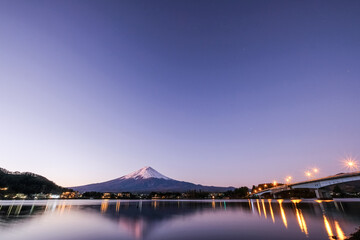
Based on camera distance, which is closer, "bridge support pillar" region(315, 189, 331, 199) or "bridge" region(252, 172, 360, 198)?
"bridge" region(252, 172, 360, 198)

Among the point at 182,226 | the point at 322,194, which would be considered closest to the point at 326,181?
the point at 322,194

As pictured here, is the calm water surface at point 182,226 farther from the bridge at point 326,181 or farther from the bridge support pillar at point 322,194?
the bridge support pillar at point 322,194

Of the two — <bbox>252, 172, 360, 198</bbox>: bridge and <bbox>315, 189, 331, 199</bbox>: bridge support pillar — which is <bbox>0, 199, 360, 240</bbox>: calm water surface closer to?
<bbox>252, 172, 360, 198</bbox>: bridge

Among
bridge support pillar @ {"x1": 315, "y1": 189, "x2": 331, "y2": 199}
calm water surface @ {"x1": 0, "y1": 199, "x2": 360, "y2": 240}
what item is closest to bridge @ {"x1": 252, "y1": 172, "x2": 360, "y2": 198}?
bridge support pillar @ {"x1": 315, "y1": 189, "x2": 331, "y2": 199}

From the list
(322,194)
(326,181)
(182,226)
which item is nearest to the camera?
(182,226)

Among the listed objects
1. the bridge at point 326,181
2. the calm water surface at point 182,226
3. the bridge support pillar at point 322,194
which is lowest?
the calm water surface at point 182,226

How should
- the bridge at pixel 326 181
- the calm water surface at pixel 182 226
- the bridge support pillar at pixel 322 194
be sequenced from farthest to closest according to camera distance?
the bridge support pillar at pixel 322 194 < the bridge at pixel 326 181 < the calm water surface at pixel 182 226

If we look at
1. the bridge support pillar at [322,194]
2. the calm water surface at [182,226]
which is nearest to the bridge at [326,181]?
the bridge support pillar at [322,194]

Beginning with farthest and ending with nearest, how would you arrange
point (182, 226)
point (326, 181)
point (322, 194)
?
point (322, 194) < point (326, 181) < point (182, 226)

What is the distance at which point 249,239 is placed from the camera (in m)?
24.5

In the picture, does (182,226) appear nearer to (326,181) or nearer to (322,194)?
(326,181)

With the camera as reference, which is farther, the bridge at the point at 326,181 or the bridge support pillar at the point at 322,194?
the bridge support pillar at the point at 322,194

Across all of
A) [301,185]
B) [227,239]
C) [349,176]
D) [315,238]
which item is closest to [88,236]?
[227,239]

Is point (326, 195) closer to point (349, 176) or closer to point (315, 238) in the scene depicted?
point (349, 176)
